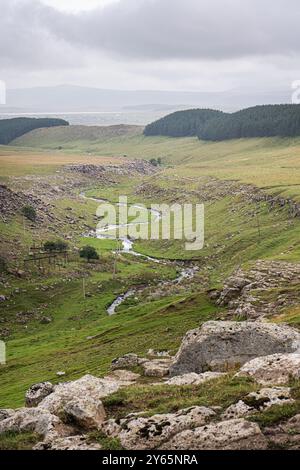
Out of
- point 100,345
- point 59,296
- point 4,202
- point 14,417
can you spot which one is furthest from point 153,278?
point 14,417

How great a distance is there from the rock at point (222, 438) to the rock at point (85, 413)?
15.8 feet

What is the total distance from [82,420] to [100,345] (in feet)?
184

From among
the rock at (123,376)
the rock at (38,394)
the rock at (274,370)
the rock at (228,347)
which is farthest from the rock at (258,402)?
the rock at (123,376)

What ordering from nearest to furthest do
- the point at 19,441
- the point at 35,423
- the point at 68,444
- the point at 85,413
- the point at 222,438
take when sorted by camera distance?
the point at 222,438 → the point at 68,444 → the point at 19,441 → the point at 85,413 → the point at 35,423

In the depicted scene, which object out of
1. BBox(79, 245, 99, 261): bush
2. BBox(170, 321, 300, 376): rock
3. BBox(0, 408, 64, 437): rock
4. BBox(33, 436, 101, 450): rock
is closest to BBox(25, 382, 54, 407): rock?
BBox(0, 408, 64, 437): rock

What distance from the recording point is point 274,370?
29.8 m

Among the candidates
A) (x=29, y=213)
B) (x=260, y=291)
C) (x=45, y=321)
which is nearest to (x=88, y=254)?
(x=45, y=321)

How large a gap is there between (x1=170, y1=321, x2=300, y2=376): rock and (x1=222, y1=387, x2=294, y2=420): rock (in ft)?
45.5

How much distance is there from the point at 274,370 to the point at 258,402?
18.0 feet

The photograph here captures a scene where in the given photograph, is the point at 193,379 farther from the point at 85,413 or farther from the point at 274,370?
the point at 85,413

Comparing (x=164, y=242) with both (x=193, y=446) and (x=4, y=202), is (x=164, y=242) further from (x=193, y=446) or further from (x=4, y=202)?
(x=193, y=446)

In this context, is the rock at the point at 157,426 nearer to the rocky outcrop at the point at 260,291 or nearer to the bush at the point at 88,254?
the rocky outcrop at the point at 260,291

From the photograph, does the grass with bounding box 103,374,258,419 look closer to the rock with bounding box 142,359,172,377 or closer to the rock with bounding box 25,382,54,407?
the rock with bounding box 25,382,54,407
